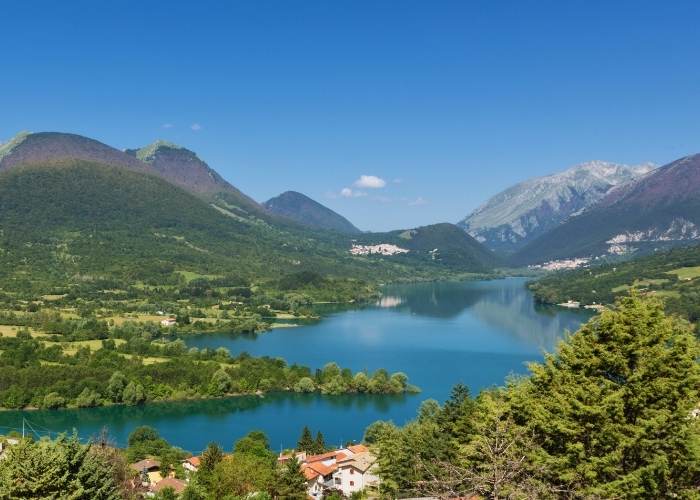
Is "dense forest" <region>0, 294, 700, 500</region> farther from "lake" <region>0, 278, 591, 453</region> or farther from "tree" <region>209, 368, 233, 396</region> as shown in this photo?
"tree" <region>209, 368, 233, 396</region>

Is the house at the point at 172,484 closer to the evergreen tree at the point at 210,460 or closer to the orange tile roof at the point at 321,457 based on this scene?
the evergreen tree at the point at 210,460

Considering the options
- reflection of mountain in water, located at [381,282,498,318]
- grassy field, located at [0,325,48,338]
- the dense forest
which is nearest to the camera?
the dense forest

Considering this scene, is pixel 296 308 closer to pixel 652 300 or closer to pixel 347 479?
pixel 347 479

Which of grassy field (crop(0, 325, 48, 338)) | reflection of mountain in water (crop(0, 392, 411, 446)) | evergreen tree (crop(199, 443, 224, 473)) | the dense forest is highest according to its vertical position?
the dense forest

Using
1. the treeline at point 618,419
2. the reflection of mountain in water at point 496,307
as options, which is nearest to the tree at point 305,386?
the reflection of mountain in water at point 496,307

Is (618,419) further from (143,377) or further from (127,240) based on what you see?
(127,240)

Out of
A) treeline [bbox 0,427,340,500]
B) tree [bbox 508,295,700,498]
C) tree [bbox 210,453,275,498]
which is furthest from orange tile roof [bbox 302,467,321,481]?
tree [bbox 508,295,700,498]

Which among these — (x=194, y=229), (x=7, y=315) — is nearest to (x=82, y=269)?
(x=7, y=315)
